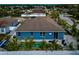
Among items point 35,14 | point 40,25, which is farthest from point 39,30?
point 35,14

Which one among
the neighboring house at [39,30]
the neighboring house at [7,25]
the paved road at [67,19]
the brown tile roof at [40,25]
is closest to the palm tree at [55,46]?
the neighboring house at [39,30]

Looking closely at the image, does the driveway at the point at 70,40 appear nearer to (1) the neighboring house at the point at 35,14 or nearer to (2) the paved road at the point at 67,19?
(2) the paved road at the point at 67,19

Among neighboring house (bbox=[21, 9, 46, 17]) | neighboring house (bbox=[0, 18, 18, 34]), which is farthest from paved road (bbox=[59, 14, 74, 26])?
neighboring house (bbox=[0, 18, 18, 34])

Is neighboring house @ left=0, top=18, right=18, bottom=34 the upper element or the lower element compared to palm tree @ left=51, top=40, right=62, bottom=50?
upper

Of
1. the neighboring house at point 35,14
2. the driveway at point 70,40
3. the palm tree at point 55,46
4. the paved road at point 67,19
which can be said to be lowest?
the palm tree at point 55,46

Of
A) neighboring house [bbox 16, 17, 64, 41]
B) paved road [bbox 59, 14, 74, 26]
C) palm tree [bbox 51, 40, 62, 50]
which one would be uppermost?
paved road [bbox 59, 14, 74, 26]

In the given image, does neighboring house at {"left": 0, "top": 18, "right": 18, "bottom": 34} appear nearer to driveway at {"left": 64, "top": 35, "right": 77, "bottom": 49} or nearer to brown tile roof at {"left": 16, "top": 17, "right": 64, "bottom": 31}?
brown tile roof at {"left": 16, "top": 17, "right": 64, "bottom": 31}
